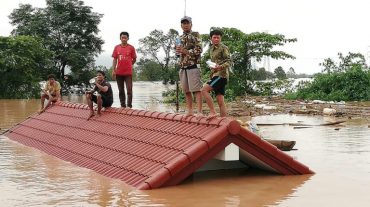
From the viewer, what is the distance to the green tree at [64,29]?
4553 centimetres

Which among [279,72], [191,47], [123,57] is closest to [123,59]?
[123,57]

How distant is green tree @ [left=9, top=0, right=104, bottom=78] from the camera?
45.5 metres

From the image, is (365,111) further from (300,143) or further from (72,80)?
(72,80)

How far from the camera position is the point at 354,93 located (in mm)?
29984

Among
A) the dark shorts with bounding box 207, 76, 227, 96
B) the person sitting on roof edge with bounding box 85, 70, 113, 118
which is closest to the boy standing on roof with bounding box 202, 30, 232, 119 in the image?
the dark shorts with bounding box 207, 76, 227, 96

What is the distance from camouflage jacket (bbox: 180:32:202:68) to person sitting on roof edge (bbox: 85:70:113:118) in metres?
2.68

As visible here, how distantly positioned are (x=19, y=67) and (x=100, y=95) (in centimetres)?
2776

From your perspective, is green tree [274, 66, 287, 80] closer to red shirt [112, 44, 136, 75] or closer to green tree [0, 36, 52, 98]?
green tree [0, 36, 52, 98]

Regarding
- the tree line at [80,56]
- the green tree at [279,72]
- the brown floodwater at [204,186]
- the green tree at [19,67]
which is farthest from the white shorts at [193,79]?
the green tree at [19,67]

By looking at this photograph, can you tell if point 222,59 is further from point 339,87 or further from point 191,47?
point 339,87

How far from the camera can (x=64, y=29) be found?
1811 inches

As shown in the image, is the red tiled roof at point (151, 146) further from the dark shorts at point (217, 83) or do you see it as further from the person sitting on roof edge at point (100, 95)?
the dark shorts at point (217, 83)

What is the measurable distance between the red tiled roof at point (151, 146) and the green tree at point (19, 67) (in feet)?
87.6

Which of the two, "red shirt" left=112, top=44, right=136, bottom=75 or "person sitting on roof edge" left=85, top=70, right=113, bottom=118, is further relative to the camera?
"red shirt" left=112, top=44, right=136, bottom=75
